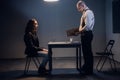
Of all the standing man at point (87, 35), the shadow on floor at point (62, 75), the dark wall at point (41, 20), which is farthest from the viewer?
the dark wall at point (41, 20)

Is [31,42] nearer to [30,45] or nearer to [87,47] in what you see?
[30,45]

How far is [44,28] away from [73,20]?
1.16 m

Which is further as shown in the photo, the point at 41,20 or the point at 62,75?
the point at 41,20

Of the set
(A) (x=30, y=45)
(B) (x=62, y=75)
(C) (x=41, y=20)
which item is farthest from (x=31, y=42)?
(C) (x=41, y=20)

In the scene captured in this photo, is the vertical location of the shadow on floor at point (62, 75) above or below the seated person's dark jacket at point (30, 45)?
below

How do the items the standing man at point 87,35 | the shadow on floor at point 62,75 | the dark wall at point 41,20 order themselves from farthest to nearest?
the dark wall at point 41,20 → the standing man at point 87,35 → the shadow on floor at point 62,75

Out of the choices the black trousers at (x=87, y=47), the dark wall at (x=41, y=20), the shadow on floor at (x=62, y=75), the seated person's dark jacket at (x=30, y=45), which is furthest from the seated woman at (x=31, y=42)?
the dark wall at (x=41, y=20)

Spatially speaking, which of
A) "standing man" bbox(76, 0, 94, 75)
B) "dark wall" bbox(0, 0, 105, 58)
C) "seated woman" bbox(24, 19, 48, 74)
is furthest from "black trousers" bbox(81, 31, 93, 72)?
"dark wall" bbox(0, 0, 105, 58)

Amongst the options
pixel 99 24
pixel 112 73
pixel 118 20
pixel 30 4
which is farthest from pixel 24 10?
pixel 112 73

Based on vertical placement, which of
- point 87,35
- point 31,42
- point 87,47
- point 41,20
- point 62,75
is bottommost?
point 62,75

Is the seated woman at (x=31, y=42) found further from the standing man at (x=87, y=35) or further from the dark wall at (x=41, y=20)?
the dark wall at (x=41, y=20)

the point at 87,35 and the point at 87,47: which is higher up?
the point at 87,35

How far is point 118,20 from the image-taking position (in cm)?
915

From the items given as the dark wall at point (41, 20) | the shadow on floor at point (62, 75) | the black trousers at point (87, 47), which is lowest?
the shadow on floor at point (62, 75)
